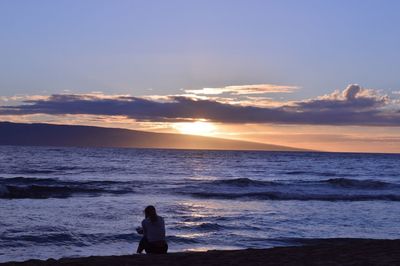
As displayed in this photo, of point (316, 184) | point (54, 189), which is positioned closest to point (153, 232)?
point (54, 189)

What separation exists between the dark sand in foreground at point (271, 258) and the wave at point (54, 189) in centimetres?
2021

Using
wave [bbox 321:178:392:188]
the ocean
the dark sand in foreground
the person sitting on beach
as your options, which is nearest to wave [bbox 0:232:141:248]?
the ocean

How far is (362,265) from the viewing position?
1034cm

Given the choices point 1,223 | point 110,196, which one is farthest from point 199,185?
point 1,223

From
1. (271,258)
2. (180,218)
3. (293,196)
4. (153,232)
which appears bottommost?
(293,196)

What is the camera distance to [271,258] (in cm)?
1160

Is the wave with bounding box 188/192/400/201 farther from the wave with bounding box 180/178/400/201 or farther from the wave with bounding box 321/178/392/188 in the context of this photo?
the wave with bounding box 321/178/392/188

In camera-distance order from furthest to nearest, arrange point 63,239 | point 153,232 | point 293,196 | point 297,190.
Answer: point 297,190
point 293,196
point 63,239
point 153,232

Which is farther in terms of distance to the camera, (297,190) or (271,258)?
(297,190)

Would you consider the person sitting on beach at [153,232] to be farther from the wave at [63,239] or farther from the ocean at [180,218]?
the wave at [63,239]

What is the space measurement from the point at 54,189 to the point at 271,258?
83.3 feet

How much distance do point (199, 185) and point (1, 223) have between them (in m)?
24.0

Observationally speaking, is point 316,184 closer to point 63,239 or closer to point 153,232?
point 63,239

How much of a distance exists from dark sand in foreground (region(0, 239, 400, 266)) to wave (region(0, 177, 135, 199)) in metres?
20.2
